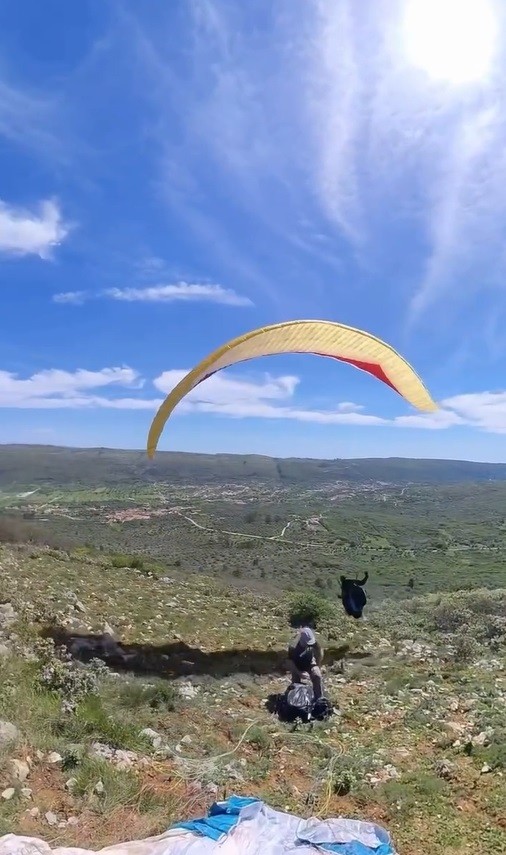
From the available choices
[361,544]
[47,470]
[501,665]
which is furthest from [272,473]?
[501,665]

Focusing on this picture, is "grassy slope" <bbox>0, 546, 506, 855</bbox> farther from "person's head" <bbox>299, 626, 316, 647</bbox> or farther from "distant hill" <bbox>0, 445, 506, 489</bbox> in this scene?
"distant hill" <bbox>0, 445, 506, 489</bbox>

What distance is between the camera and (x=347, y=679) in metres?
8.38

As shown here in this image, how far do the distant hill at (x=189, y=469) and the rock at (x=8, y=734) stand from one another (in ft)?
237

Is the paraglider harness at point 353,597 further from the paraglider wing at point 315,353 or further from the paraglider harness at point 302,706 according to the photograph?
the paraglider wing at point 315,353

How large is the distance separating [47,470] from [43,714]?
8589 cm

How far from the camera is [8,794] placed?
4152mm

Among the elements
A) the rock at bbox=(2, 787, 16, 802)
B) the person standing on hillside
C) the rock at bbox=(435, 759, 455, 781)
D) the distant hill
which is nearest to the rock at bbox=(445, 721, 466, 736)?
the rock at bbox=(435, 759, 455, 781)

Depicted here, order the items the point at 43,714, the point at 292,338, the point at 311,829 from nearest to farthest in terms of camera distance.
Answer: the point at 311,829 < the point at 43,714 < the point at 292,338

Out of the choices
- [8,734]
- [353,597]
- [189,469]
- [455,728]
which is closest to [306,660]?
[353,597]

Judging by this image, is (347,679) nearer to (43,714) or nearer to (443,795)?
(443,795)

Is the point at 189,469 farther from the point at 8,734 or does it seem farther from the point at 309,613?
the point at 8,734

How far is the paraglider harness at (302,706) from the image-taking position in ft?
22.1

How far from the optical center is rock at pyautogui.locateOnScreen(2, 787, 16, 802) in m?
4.12

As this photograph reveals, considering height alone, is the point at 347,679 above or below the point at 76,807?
below
